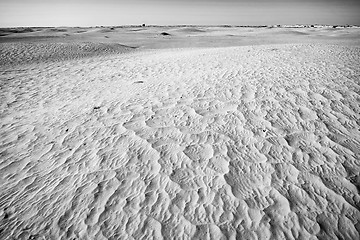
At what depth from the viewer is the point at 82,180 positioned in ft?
9.86

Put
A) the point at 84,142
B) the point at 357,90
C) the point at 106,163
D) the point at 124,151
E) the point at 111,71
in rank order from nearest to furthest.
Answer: the point at 106,163, the point at 124,151, the point at 84,142, the point at 357,90, the point at 111,71

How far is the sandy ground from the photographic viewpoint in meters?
2.45

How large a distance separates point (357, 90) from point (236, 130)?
3.36 m

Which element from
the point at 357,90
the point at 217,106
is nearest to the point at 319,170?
the point at 217,106

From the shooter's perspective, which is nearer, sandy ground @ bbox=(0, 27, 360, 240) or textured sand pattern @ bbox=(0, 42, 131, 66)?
sandy ground @ bbox=(0, 27, 360, 240)

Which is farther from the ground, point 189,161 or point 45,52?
point 45,52

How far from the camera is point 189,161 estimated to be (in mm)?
3254

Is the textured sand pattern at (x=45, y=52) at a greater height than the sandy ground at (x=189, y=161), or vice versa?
the textured sand pattern at (x=45, y=52)

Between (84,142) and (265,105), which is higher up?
(265,105)

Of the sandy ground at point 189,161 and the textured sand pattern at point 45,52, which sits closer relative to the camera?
the sandy ground at point 189,161

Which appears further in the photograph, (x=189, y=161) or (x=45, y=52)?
(x=45, y=52)

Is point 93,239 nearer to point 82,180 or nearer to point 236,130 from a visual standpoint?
point 82,180

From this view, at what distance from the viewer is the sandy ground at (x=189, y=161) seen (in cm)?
245

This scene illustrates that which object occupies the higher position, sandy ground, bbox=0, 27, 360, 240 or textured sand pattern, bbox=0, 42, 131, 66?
textured sand pattern, bbox=0, 42, 131, 66
